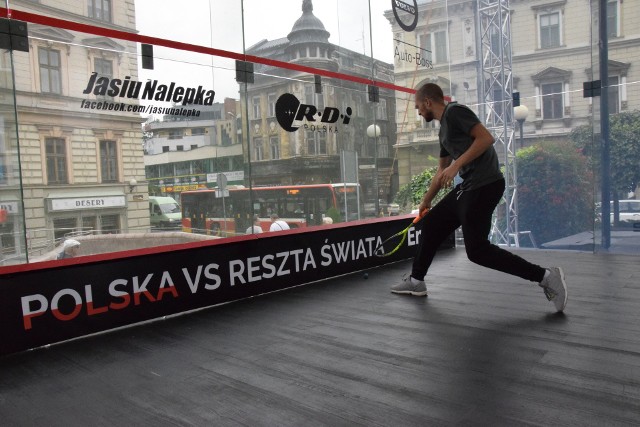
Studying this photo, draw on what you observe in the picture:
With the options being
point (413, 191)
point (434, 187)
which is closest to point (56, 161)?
point (434, 187)

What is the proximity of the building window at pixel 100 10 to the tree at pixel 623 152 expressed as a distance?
4980mm

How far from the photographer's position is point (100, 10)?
3059 mm

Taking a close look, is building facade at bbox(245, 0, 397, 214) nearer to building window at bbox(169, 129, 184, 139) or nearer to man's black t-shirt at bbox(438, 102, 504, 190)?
building window at bbox(169, 129, 184, 139)

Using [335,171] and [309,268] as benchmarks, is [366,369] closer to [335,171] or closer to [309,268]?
[309,268]

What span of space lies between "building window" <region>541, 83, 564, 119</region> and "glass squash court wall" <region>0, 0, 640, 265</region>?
1.2 inches

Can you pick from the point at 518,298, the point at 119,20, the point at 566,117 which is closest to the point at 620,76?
the point at 566,117

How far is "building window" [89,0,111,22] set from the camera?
117 inches

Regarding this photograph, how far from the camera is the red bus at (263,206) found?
3.49 metres

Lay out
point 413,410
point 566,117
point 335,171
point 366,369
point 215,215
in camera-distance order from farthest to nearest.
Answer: point 566,117 → point 335,171 → point 215,215 → point 366,369 → point 413,410

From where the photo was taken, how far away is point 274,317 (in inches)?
114

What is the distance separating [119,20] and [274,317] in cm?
206

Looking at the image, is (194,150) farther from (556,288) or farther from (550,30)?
(550,30)

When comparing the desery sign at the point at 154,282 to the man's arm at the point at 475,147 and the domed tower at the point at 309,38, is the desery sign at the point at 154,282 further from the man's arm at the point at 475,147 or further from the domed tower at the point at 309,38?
the domed tower at the point at 309,38

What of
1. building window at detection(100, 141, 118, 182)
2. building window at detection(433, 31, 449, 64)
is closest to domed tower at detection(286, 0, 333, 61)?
building window at detection(433, 31, 449, 64)
